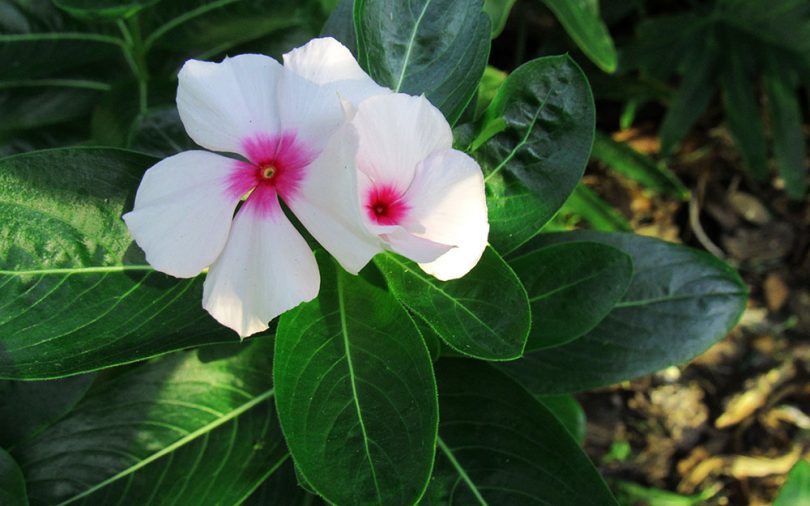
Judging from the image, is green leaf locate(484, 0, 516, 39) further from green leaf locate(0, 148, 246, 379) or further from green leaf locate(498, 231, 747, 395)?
green leaf locate(0, 148, 246, 379)

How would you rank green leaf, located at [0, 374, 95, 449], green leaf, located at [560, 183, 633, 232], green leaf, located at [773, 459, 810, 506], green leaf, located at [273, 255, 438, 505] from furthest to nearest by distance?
1. green leaf, located at [560, 183, 633, 232]
2. green leaf, located at [773, 459, 810, 506]
3. green leaf, located at [0, 374, 95, 449]
4. green leaf, located at [273, 255, 438, 505]

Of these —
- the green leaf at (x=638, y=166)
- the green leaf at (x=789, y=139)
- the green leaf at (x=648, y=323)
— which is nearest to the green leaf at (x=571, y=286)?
the green leaf at (x=648, y=323)

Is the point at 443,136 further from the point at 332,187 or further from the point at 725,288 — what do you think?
the point at 725,288

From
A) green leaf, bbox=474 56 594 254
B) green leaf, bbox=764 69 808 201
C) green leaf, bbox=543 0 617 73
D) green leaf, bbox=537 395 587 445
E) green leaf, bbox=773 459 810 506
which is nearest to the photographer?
green leaf, bbox=474 56 594 254

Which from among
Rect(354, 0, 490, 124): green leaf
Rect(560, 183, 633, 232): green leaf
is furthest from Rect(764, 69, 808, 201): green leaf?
Rect(354, 0, 490, 124): green leaf

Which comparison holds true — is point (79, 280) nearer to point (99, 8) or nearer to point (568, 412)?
point (99, 8)

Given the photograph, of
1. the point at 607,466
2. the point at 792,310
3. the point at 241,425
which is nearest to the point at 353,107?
the point at 241,425

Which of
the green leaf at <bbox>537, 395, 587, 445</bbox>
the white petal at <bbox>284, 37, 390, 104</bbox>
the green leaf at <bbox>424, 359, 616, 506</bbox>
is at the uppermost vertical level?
the white petal at <bbox>284, 37, 390, 104</bbox>
